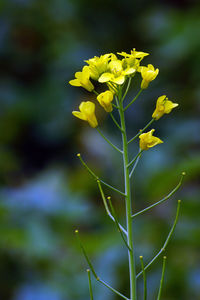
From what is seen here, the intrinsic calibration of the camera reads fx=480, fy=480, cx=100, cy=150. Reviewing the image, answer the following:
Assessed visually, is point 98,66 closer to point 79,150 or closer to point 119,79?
point 119,79

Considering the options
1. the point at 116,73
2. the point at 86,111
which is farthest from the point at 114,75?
the point at 86,111

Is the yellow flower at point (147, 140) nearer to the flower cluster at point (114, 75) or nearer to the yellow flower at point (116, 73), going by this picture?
the flower cluster at point (114, 75)

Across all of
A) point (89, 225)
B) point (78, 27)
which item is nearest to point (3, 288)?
point (89, 225)

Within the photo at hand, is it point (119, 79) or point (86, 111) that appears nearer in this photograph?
point (119, 79)

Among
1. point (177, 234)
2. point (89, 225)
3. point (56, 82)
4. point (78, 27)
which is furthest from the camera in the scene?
point (78, 27)

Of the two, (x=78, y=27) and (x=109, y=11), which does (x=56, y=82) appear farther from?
(x=109, y=11)

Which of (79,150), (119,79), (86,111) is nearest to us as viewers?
(119,79)
